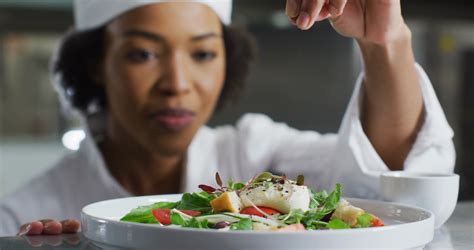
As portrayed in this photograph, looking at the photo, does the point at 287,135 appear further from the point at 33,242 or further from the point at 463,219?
the point at 33,242

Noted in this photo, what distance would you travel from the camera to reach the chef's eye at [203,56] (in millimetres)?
1236

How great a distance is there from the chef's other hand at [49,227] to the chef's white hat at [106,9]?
646 millimetres

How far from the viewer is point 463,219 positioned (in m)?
0.75

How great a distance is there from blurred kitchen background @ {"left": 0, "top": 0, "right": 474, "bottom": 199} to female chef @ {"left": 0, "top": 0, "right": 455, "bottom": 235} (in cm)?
86

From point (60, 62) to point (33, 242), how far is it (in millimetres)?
960

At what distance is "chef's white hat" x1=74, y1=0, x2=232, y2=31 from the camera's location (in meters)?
1.23

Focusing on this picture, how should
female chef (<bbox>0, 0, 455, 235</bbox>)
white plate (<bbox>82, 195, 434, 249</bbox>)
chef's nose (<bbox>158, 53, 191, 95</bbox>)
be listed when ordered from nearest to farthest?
white plate (<bbox>82, 195, 434, 249</bbox>)
female chef (<bbox>0, 0, 455, 235</bbox>)
chef's nose (<bbox>158, 53, 191, 95</bbox>)

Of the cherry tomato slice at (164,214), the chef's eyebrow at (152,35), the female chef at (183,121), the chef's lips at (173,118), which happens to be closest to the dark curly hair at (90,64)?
the female chef at (183,121)

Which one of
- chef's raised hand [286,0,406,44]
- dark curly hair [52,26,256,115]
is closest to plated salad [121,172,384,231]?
chef's raised hand [286,0,406,44]

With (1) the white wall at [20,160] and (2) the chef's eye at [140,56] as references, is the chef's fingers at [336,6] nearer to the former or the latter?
(2) the chef's eye at [140,56]

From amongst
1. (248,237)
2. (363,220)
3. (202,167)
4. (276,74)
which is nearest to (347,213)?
(363,220)

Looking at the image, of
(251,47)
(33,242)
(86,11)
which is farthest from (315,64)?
(33,242)

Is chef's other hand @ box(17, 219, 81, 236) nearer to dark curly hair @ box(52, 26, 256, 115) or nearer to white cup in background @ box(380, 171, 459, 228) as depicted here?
white cup in background @ box(380, 171, 459, 228)

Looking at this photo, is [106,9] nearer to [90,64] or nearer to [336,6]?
[90,64]
